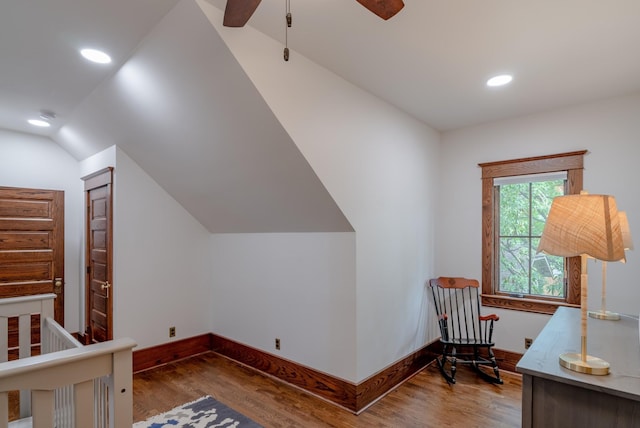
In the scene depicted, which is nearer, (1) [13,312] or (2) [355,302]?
(1) [13,312]

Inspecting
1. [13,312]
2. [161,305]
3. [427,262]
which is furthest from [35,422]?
→ [427,262]


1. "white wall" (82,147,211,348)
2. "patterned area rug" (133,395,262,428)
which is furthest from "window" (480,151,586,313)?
"white wall" (82,147,211,348)

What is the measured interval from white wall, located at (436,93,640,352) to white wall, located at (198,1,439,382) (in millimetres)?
254

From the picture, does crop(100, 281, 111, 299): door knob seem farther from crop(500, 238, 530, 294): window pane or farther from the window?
crop(500, 238, 530, 294): window pane

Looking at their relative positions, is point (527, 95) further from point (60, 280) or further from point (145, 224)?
point (60, 280)

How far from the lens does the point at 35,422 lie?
4.09 ft

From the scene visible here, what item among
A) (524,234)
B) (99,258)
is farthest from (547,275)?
(99,258)

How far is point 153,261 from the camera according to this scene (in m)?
3.76

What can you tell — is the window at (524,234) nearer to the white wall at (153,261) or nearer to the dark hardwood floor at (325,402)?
the dark hardwood floor at (325,402)

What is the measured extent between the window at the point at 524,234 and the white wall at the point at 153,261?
3275 millimetres

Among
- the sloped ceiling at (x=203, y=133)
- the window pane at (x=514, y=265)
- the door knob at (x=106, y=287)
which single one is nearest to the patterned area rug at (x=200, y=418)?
the door knob at (x=106, y=287)

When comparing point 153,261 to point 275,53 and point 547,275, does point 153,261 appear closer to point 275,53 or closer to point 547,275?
point 275,53

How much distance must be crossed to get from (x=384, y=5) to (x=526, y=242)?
10.2 feet

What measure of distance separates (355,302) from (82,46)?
2.60 metres
